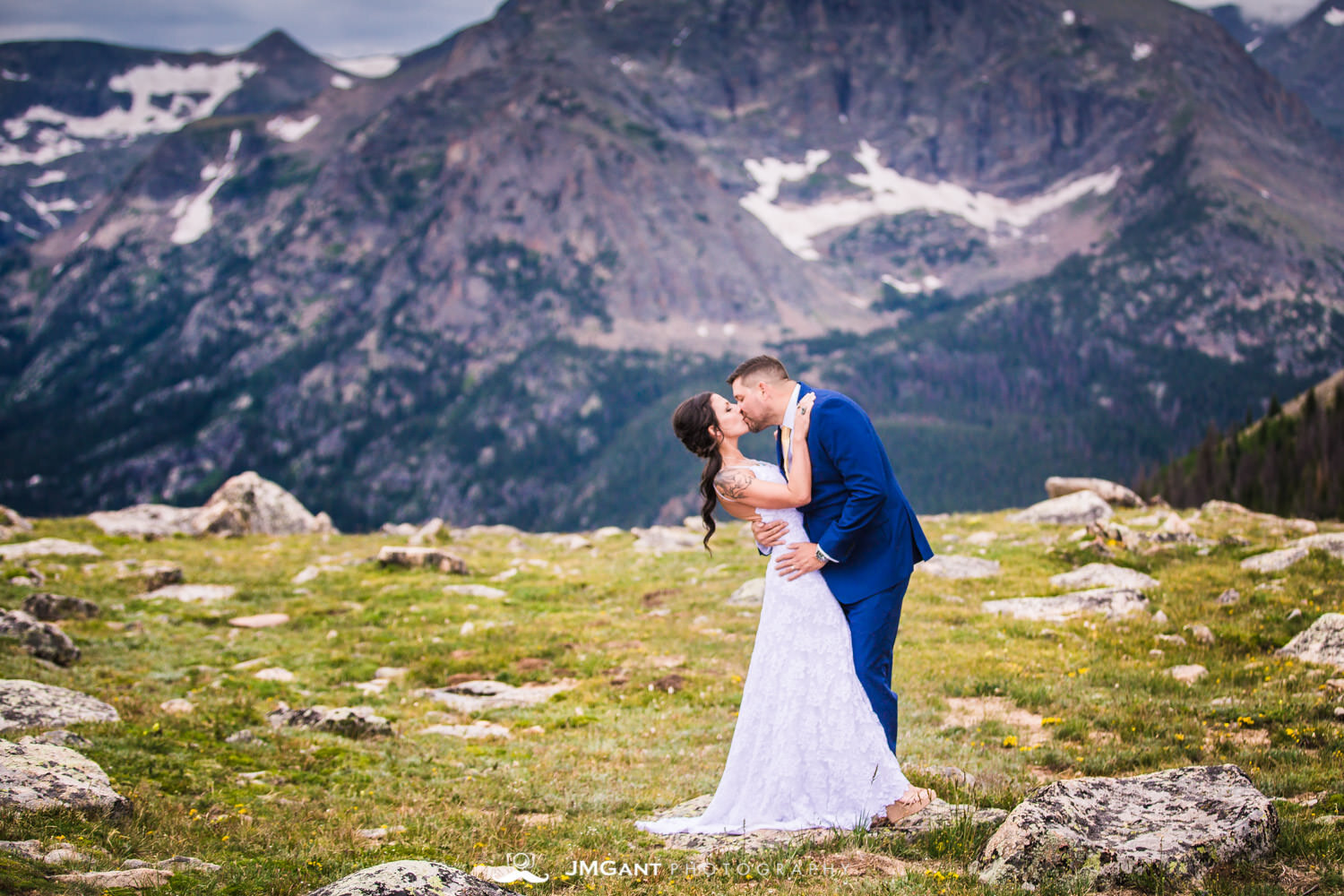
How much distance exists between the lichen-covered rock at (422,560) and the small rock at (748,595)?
9.17 m

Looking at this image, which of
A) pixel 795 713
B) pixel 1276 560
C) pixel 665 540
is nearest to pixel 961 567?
pixel 1276 560

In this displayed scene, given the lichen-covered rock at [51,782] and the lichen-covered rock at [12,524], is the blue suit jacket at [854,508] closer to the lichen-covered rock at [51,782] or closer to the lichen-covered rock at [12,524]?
the lichen-covered rock at [51,782]

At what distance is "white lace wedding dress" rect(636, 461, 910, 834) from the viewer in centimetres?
912

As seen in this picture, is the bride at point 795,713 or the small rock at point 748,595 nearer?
the bride at point 795,713

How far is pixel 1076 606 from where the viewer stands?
60.8 ft

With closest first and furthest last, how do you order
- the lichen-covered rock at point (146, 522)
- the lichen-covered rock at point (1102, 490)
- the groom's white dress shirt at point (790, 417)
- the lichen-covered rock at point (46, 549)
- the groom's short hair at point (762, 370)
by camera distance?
the groom's white dress shirt at point (790, 417), the groom's short hair at point (762, 370), the lichen-covered rock at point (46, 549), the lichen-covered rock at point (1102, 490), the lichen-covered rock at point (146, 522)

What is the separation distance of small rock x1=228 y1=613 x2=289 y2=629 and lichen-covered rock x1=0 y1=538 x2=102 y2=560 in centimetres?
996

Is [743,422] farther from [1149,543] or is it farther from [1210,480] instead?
[1210,480]

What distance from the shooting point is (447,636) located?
2019cm

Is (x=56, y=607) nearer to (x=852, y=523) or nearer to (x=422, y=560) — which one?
(x=422, y=560)

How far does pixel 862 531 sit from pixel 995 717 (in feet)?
19.3

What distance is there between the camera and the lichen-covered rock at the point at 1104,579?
19.2 m

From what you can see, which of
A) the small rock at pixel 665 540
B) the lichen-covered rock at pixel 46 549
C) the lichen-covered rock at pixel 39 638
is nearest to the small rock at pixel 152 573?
the lichen-covered rock at pixel 46 549

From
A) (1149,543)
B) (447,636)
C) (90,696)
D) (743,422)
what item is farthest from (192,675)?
(1149,543)
